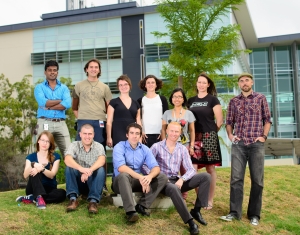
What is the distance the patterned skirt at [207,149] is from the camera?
711 cm

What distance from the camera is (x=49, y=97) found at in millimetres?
7703

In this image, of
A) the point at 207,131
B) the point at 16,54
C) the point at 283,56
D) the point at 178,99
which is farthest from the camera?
the point at 283,56

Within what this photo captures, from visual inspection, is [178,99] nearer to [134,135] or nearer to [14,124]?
[134,135]

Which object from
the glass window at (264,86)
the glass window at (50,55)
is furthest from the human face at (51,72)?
the glass window at (264,86)

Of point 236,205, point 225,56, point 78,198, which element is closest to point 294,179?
point 225,56

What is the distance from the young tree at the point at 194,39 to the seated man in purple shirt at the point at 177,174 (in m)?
5.63

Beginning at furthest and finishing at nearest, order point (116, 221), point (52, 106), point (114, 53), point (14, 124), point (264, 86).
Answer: point (264, 86), point (114, 53), point (14, 124), point (52, 106), point (116, 221)

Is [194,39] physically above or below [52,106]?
above

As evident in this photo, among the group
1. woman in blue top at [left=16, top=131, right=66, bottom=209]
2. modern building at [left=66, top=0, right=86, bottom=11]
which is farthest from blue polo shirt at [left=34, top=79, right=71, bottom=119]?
modern building at [left=66, top=0, right=86, bottom=11]

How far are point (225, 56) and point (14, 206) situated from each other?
817 centimetres

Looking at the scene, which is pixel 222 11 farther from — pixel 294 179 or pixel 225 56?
pixel 294 179

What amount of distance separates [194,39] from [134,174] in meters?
7.08

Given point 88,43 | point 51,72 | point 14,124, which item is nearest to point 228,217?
point 51,72

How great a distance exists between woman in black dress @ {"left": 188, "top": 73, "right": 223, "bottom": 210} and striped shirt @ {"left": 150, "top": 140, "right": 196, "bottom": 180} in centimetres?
40
